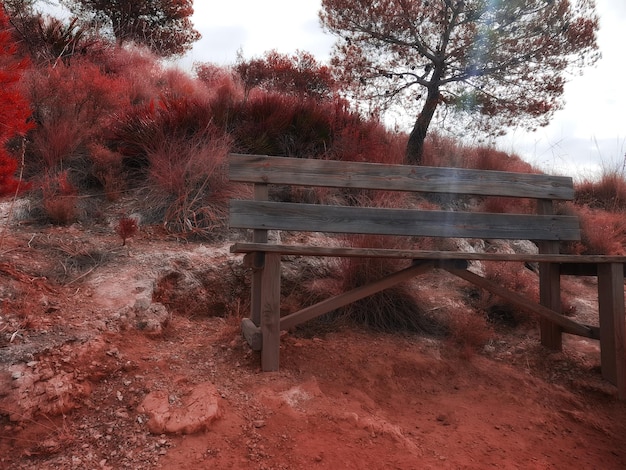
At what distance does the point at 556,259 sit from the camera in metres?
3.65

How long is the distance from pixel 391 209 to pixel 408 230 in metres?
0.22

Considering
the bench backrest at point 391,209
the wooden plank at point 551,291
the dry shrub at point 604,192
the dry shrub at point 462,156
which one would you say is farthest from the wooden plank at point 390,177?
the dry shrub at point 604,192

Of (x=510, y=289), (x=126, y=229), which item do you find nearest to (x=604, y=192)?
(x=510, y=289)

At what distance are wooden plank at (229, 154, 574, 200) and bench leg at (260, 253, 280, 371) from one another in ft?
2.01

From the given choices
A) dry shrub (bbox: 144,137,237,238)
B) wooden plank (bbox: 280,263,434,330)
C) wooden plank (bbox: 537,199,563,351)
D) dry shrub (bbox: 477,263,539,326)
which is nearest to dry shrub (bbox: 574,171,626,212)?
dry shrub (bbox: 477,263,539,326)

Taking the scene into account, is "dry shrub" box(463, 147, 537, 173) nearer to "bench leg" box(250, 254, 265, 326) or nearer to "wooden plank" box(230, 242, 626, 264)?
"wooden plank" box(230, 242, 626, 264)

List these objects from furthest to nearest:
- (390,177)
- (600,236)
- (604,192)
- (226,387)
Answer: (604,192) → (600,236) → (390,177) → (226,387)

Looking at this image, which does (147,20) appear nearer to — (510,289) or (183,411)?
(510,289)

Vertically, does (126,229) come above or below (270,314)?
above

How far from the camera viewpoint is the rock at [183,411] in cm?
248

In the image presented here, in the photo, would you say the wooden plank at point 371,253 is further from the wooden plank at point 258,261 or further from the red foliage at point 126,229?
the red foliage at point 126,229

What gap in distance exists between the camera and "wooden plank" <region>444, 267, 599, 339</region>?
144 inches

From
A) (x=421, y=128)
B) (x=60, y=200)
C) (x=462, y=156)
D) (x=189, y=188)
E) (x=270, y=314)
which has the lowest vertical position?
(x=270, y=314)

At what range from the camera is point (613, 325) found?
371 cm
